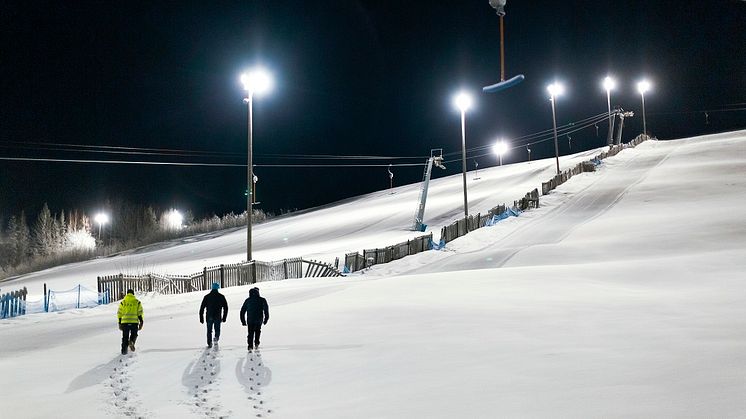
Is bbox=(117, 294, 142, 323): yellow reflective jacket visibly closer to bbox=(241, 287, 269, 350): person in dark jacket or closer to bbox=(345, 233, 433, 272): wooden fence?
bbox=(241, 287, 269, 350): person in dark jacket

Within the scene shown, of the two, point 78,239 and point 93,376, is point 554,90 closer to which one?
point 93,376

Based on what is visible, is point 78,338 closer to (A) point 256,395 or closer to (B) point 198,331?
(B) point 198,331

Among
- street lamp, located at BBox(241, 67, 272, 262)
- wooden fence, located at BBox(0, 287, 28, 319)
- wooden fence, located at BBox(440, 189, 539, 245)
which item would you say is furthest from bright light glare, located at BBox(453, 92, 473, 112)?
wooden fence, located at BBox(0, 287, 28, 319)

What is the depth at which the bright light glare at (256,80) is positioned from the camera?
77.6ft

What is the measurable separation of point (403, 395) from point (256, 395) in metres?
1.99

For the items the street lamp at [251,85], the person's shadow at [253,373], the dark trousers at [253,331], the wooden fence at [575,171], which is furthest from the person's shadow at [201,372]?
the wooden fence at [575,171]

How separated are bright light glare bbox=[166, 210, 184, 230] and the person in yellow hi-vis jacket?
426ft

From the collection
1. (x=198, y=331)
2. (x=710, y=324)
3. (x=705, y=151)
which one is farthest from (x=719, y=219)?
(x=705, y=151)

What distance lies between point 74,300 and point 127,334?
1868 centimetres

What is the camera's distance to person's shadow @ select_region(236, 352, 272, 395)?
27.8ft

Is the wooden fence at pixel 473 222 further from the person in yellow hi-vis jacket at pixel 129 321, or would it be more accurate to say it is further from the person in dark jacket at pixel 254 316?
the person in yellow hi-vis jacket at pixel 129 321

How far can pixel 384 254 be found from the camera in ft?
98.8

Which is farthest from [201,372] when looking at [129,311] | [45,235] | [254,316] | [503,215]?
[45,235]

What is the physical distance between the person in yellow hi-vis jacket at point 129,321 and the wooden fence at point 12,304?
38.4 ft
